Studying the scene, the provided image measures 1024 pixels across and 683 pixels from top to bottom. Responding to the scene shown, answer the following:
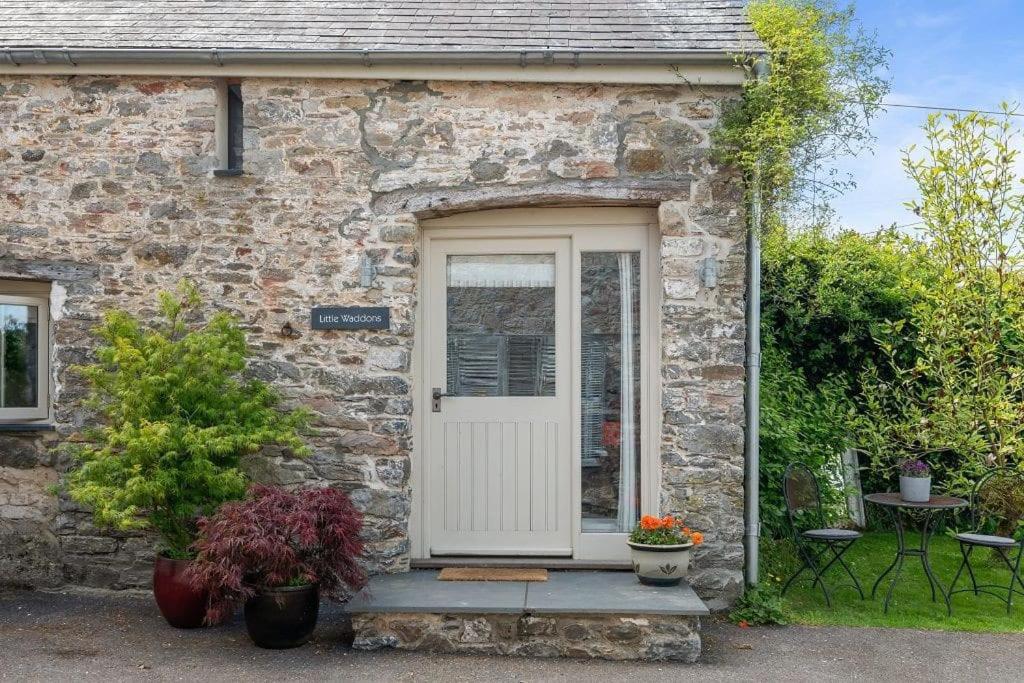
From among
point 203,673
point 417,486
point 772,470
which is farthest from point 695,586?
point 203,673

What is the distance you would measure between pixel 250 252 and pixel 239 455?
1.43 metres

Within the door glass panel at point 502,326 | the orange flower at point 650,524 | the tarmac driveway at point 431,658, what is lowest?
the tarmac driveway at point 431,658

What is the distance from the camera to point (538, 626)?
563cm

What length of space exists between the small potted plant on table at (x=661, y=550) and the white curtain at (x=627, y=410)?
0.56 m

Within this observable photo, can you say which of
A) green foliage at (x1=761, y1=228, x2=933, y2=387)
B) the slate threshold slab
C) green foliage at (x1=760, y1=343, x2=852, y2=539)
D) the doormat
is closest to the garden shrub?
the slate threshold slab

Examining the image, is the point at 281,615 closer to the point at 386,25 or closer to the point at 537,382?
the point at 537,382

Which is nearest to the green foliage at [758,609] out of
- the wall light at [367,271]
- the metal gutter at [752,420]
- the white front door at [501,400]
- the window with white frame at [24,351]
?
the metal gutter at [752,420]

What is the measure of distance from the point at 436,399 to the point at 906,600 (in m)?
3.62

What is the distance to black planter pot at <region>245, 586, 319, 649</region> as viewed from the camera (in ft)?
18.2

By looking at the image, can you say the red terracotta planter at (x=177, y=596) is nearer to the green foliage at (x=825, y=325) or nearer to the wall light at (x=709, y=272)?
the wall light at (x=709, y=272)

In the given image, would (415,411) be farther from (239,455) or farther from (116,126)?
(116,126)

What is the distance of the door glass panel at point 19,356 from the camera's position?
6.95 meters

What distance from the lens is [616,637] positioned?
5598 millimetres

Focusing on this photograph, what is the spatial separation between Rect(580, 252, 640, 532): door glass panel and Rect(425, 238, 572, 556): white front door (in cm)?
14
